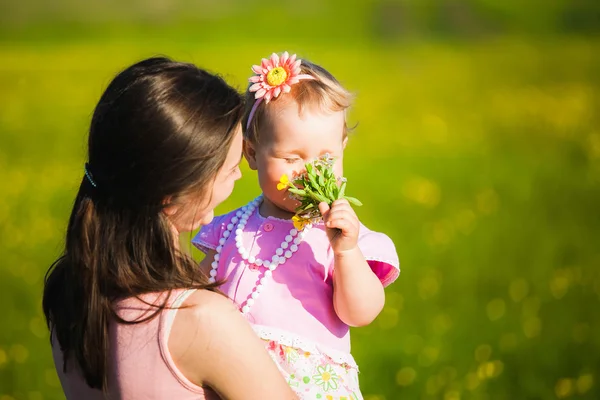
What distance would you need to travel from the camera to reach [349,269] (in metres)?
2.79

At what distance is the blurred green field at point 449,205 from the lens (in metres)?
5.03

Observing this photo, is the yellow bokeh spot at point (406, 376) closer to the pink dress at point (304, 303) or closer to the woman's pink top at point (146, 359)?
the pink dress at point (304, 303)

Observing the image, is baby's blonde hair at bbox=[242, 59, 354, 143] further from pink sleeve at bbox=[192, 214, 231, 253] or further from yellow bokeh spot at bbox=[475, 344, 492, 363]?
yellow bokeh spot at bbox=[475, 344, 492, 363]

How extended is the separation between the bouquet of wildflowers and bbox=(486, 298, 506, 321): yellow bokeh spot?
3061 millimetres

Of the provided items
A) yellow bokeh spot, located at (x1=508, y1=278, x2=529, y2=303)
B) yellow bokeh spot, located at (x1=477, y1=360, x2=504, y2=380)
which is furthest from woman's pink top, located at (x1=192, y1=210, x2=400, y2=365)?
yellow bokeh spot, located at (x1=508, y1=278, x2=529, y2=303)

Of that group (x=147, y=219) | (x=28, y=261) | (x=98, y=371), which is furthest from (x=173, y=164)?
(x=28, y=261)

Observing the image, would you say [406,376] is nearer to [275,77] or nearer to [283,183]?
[283,183]

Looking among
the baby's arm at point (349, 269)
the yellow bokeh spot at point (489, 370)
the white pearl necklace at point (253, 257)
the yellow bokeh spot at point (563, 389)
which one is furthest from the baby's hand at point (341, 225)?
the yellow bokeh spot at point (563, 389)

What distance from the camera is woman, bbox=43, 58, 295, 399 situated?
2.39 metres

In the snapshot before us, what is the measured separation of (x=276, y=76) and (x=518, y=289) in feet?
12.1

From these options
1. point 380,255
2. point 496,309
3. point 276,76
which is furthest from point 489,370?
point 276,76

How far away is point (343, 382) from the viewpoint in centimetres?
287

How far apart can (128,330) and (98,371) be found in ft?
0.52

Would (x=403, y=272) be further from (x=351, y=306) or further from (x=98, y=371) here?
(x=98, y=371)
